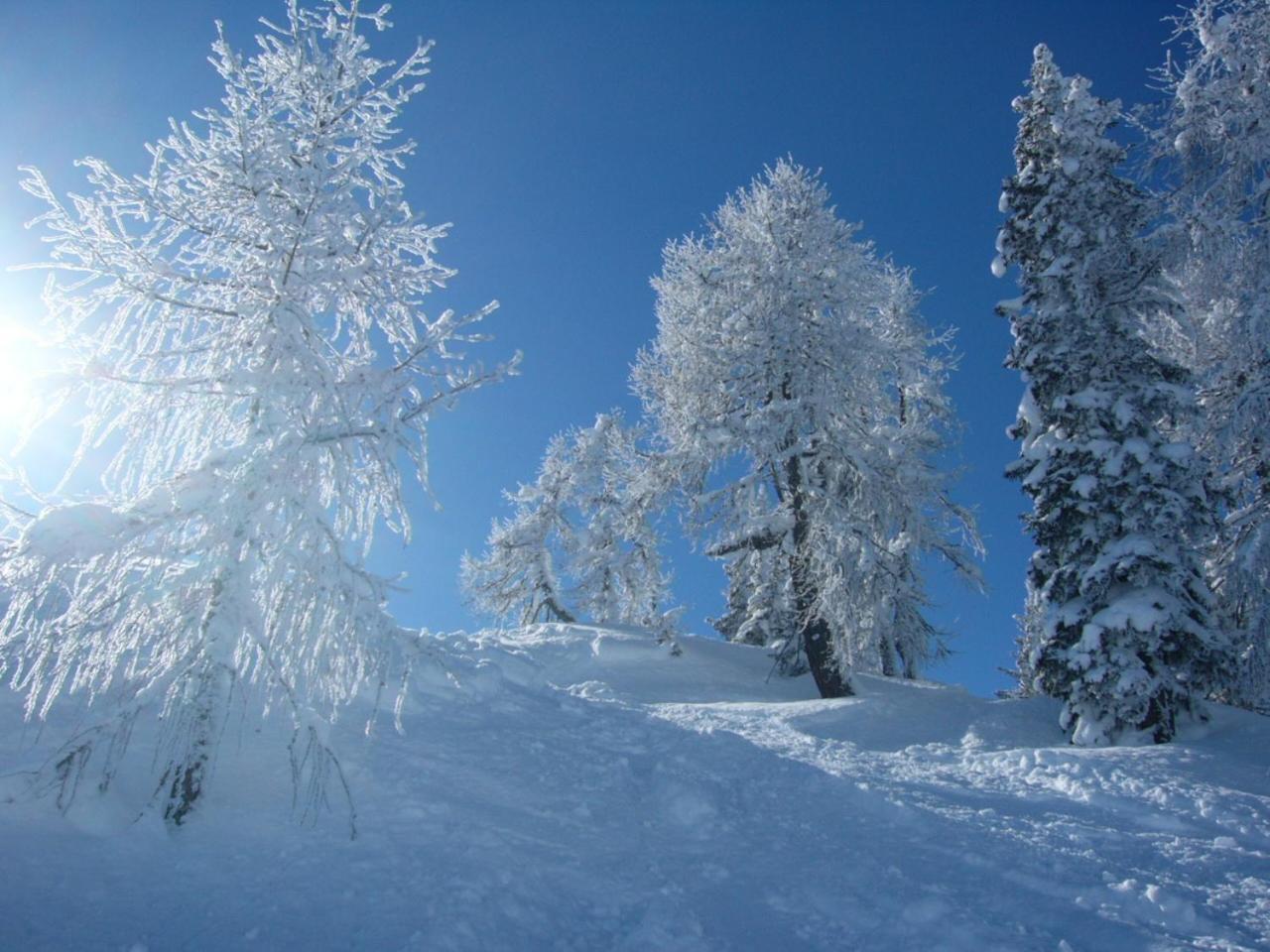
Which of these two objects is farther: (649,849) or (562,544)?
(562,544)

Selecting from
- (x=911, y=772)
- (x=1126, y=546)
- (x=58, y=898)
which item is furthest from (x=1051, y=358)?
(x=58, y=898)

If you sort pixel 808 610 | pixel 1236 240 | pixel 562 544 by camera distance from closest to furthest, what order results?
pixel 1236 240 < pixel 808 610 < pixel 562 544

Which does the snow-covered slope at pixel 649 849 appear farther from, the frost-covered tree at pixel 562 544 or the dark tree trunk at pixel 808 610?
the frost-covered tree at pixel 562 544

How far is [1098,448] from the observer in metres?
10.4

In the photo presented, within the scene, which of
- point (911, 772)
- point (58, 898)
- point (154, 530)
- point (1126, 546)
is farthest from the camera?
point (1126, 546)

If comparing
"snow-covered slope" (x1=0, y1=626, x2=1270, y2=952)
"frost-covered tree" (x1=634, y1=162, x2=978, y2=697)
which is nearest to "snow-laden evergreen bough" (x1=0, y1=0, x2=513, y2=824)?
"snow-covered slope" (x1=0, y1=626, x2=1270, y2=952)

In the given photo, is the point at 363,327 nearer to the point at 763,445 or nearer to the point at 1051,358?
the point at 763,445

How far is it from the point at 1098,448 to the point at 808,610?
5.24m

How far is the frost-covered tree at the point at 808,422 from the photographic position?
13172 millimetres

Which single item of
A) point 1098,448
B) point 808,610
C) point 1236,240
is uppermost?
point 1236,240

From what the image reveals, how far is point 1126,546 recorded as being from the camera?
9992 mm

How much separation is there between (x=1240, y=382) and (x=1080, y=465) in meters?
3.47

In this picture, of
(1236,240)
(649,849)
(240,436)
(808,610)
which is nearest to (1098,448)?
(1236,240)

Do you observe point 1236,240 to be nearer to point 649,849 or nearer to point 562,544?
point 649,849
